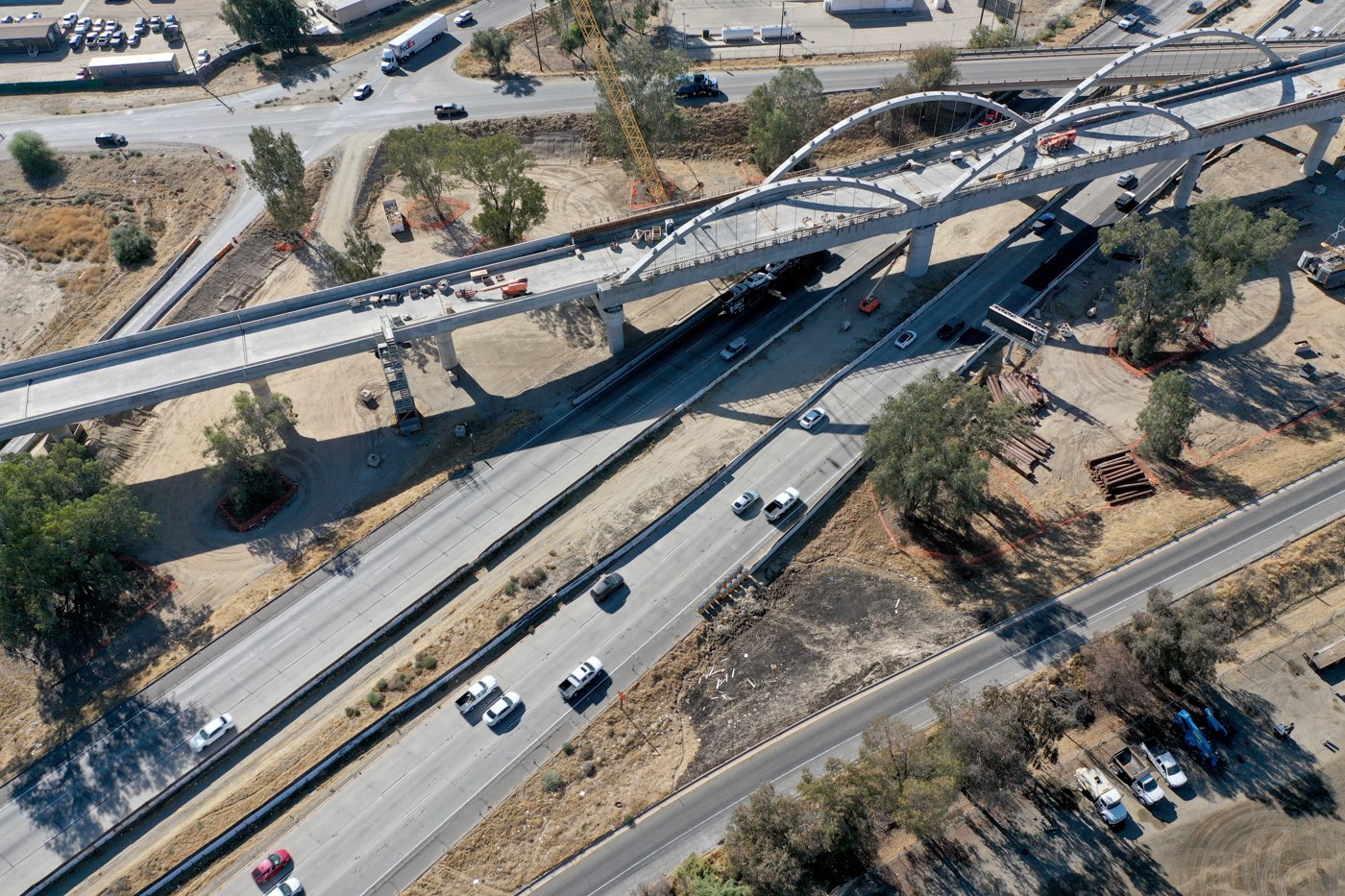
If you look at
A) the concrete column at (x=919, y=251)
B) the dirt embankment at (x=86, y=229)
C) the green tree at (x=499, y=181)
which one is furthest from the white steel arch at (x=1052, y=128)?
the dirt embankment at (x=86, y=229)

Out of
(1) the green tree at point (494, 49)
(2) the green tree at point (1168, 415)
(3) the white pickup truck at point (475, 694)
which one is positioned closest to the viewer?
(3) the white pickup truck at point (475, 694)

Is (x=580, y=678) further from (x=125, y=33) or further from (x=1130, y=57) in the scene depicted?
(x=125, y=33)

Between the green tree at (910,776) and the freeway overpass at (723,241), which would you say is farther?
the freeway overpass at (723,241)

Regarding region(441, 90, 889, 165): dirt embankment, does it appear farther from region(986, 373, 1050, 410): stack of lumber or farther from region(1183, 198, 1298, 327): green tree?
region(986, 373, 1050, 410): stack of lumber

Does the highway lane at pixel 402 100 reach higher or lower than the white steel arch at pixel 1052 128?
lower

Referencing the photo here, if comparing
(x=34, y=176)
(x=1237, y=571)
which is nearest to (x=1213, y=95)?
(x=1237, y=571)

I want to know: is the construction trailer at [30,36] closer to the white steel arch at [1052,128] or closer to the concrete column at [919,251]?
the concrete column at [919,251]

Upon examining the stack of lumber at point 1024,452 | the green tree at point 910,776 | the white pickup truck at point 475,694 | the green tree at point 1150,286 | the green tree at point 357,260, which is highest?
the green tree at point 1150,286
